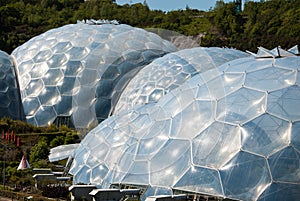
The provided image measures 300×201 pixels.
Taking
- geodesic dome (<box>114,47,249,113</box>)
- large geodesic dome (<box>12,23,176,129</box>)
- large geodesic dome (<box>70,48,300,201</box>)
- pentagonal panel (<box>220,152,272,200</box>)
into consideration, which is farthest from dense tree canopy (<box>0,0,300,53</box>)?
pentagonal panel (<box>220,152,272,200</box>)

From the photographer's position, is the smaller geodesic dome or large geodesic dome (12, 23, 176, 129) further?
the smaller geodesic dome

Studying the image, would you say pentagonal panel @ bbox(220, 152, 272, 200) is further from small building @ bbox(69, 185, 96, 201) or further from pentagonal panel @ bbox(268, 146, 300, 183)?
small building @ bbox(69, 185, 96, 201)

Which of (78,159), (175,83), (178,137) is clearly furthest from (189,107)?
(175,83)

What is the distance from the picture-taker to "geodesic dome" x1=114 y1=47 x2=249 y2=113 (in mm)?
24719

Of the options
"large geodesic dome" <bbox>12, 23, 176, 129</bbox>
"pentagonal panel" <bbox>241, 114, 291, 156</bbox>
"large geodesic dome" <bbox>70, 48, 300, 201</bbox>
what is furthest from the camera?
"large geodesic dome" <bbox>12, 23, 176, 129</bbox>

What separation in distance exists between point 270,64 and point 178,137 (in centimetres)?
342

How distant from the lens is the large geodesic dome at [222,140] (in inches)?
497

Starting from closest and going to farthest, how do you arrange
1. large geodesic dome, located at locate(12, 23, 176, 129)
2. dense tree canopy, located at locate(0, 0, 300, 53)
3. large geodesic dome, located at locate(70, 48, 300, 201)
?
large geodesic dome, located at locate(70, 48, 300, 201) → large geodesic dome, located at locate(12, 23, 176, 129) → dense tree canopy, located at locate(0, 0, 300, 53)

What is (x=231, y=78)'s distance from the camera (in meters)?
15.2

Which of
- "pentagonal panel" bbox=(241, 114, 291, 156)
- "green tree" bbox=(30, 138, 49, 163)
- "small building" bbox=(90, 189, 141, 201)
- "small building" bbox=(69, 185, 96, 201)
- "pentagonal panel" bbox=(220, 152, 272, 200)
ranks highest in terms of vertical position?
"pentagonal panel" bbox=(241, 114, 291, 156)

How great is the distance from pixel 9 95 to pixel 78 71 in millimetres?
4076

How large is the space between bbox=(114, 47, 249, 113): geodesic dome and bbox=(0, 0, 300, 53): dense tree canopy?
978 inches

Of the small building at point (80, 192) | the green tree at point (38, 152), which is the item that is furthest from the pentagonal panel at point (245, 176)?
the green tree at point (38, 152)

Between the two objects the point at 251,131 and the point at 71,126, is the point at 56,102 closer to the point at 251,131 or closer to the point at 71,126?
the point at 71,126
